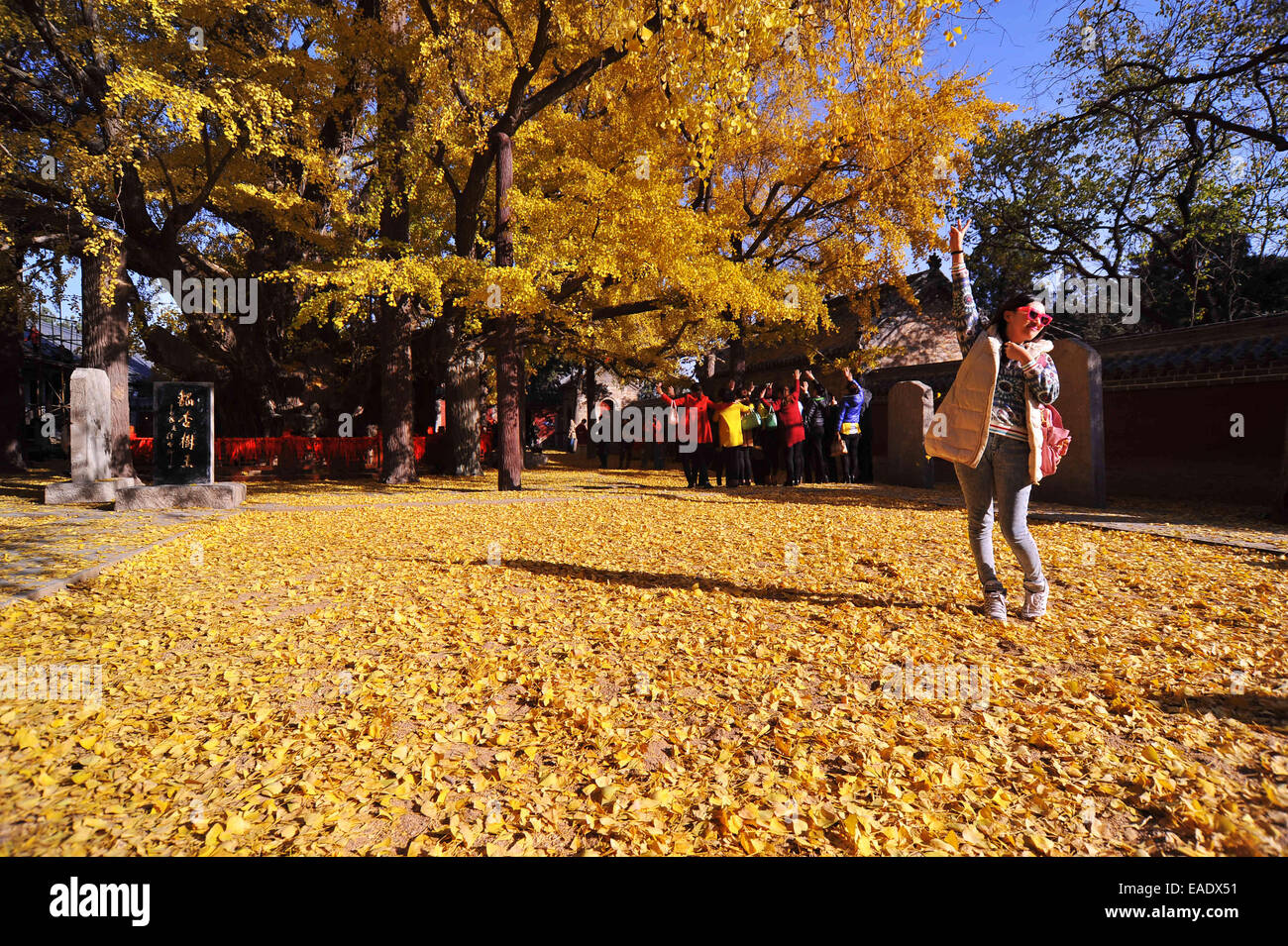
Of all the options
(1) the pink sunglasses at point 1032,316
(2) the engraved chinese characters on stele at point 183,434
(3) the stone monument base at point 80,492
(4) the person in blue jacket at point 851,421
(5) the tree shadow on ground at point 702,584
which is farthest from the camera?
(4) the person in blue jacket at point 851,421

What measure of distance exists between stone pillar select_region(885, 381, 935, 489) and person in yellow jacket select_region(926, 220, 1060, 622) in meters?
9.71

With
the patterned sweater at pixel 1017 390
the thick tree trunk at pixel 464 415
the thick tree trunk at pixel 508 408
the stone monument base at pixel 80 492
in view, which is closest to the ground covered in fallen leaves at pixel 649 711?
the patterned sweater at pixel 1017 390

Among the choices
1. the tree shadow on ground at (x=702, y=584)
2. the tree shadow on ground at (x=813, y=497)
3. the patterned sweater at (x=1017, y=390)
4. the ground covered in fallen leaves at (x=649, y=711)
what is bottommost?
the ground covered in fallen leaves at (x=649, y=711)

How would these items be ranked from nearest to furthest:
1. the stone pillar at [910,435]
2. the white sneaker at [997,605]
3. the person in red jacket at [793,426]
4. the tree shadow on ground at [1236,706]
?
1. the tree shadow on ground at [1236,706]
2. the white sneaker at [997,605]
3. the stone pillar at [910,435]
4. the person in red jacket at [793,426]

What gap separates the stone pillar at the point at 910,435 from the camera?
13.9 m

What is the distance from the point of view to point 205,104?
9867 millimetres

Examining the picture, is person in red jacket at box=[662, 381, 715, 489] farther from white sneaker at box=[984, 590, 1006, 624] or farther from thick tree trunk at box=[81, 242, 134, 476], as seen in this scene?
thick tree trunk at box=[81, 242, 134, 476]

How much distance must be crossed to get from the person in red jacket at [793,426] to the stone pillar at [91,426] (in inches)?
522

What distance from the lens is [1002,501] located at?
4.40 meters

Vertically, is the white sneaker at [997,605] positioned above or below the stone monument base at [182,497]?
below

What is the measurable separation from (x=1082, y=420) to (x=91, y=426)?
683 inches

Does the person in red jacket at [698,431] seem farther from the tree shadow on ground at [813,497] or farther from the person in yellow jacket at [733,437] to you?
the tree shadow on ground at [813,497]

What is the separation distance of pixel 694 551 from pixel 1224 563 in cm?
503

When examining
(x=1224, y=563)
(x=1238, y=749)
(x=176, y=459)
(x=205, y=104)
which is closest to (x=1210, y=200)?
(x=1224, y=563)
